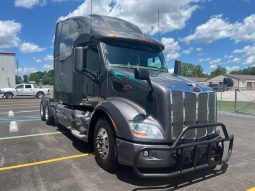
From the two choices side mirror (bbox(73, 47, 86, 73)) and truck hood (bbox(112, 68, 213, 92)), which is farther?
side mirror (bbox(73, 47, 86, 73))

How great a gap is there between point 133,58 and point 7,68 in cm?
3938

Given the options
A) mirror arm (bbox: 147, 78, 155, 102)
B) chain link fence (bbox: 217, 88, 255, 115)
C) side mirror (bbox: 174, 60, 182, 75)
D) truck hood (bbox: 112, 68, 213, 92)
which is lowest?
chain link fence (bbox: 217, 88, 255, 115)

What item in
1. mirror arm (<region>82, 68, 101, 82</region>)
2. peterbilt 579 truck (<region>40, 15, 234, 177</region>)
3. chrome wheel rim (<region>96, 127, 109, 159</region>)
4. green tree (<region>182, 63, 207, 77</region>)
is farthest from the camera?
green tree (<region>182, 63, 207, 77</region>)

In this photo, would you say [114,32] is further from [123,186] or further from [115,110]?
[123,186]

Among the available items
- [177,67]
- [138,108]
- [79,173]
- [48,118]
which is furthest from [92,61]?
[48,118]

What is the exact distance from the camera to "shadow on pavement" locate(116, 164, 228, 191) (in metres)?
5.00

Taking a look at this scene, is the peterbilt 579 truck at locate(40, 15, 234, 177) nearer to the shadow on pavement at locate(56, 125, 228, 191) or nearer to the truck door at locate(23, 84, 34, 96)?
the shadow on pavement at locate(56, 125, 228, 191)

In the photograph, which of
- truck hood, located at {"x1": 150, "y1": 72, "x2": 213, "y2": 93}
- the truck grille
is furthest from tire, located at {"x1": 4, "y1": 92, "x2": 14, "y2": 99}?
the truck grille

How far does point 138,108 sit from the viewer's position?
537 centimetres

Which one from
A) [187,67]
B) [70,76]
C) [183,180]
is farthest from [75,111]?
[187,67]

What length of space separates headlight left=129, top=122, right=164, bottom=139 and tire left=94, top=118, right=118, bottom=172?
65cm

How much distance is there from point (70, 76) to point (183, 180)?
14.7ft

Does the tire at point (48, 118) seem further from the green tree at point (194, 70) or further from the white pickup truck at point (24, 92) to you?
the green tree at point (194, 70)

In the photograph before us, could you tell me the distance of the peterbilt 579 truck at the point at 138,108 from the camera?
4.90 m
